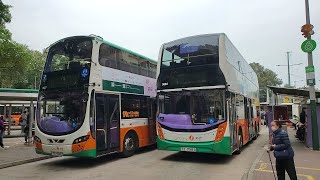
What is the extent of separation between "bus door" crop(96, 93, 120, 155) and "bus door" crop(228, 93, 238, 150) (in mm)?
4068

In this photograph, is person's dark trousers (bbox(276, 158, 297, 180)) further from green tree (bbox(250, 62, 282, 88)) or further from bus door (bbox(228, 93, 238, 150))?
green tree (bbox(250, 62, 282, 88))

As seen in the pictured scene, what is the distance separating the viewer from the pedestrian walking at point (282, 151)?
6.85 meters

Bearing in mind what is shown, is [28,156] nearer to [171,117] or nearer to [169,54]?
[171,117]

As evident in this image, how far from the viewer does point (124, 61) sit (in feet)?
43.2

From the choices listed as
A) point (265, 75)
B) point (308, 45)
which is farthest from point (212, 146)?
point (265, 75)

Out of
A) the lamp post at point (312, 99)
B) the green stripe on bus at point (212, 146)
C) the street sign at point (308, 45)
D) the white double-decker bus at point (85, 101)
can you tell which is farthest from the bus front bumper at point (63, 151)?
the street sign at point (308, 45)

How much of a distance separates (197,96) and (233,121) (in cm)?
173

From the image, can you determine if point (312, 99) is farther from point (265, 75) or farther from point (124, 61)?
point (265, 75)

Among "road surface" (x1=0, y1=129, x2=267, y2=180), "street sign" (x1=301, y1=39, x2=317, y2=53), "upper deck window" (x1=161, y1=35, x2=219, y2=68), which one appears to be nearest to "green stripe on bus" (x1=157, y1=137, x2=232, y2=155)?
"road surface" (x1=0, y1=129, x2=267, y2=180)

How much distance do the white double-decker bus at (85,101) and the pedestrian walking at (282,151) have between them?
5.90 m

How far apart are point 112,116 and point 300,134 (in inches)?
430

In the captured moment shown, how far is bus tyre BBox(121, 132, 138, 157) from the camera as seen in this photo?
12.8 meters

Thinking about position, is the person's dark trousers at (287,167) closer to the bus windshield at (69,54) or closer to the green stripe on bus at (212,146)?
the green stripe on bus at (212,146)

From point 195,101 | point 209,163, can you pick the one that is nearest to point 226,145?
point 209,163
